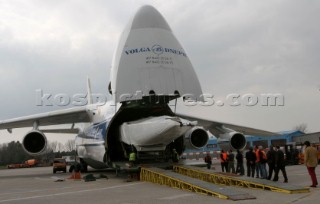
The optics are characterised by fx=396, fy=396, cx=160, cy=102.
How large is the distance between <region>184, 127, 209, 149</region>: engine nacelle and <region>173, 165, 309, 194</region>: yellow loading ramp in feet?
12.2

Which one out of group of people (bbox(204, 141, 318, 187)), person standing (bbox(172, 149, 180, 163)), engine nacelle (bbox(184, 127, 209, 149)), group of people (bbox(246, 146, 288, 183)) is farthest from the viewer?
engine nacelle (bbox(184, 127, 209, 149))

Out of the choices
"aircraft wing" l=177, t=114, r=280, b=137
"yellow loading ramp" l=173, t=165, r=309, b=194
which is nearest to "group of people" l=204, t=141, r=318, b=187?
"yellow loading ramp" l=173, t=165, r=309, b=194

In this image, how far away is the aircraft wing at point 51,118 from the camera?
20.7 m

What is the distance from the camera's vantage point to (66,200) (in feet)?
32.3

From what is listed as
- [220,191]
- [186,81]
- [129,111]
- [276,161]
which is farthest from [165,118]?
[220,191]

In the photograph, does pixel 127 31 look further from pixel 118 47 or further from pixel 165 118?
pixel 165 118

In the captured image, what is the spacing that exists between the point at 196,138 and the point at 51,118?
803cm

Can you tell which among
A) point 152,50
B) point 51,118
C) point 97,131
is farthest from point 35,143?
point 152,50

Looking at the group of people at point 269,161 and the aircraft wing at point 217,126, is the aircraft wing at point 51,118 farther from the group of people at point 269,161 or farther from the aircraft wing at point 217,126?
the group of people at point 269,161

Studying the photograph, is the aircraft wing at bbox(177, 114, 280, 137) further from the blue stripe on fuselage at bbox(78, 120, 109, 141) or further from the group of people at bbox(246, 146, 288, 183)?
the group of people at bbox(246, 146, 288, 183)

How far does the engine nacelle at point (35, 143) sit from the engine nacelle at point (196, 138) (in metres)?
6.94

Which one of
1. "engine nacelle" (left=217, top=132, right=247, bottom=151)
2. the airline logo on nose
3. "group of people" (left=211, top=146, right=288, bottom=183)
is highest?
the airline logo on nose

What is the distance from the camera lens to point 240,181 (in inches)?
455

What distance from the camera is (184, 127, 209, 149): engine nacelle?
61.4 ft
